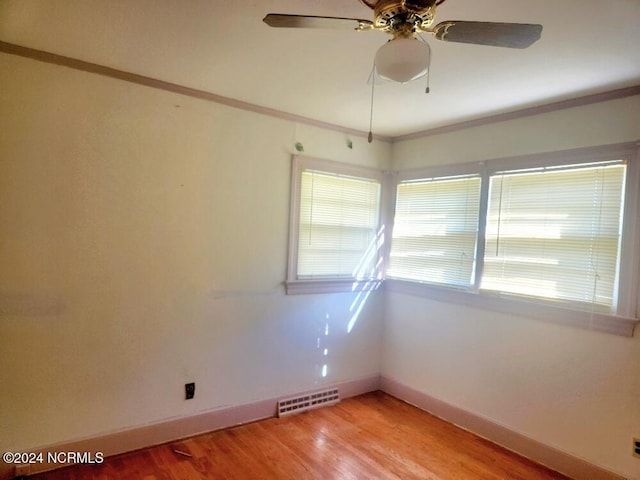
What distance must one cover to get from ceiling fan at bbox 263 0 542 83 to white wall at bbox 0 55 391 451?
5.04 ft

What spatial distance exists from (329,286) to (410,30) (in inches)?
91.9

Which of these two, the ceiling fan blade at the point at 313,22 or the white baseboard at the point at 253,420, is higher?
the ceiling fan blade at the point at 313,22

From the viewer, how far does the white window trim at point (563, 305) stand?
2.24 m

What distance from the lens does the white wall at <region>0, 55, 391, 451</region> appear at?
216 cm

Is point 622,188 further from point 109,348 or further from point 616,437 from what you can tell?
point 109,348

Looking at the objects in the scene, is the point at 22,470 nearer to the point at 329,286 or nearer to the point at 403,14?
the point at 329,286

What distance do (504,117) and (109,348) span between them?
123 inches

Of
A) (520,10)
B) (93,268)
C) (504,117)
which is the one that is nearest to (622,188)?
(504,117)

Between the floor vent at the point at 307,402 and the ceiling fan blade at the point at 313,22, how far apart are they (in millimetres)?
2706

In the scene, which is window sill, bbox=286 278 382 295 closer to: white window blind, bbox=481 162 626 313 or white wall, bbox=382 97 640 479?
white wall, bbox=382 97 640 479

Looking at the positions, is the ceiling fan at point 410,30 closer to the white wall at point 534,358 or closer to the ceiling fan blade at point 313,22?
the ceiling fan blade at point 313,22

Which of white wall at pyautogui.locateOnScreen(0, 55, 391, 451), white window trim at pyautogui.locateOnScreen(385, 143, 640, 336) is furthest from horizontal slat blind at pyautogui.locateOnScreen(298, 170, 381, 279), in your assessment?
white window trim at pyautogui.locateOnScreen(385, 143, 640, 336)

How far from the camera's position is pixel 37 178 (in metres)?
2.18

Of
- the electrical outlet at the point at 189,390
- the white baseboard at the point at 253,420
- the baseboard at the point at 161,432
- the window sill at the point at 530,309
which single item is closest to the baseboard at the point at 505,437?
the white baseboard at the point at 253,420
